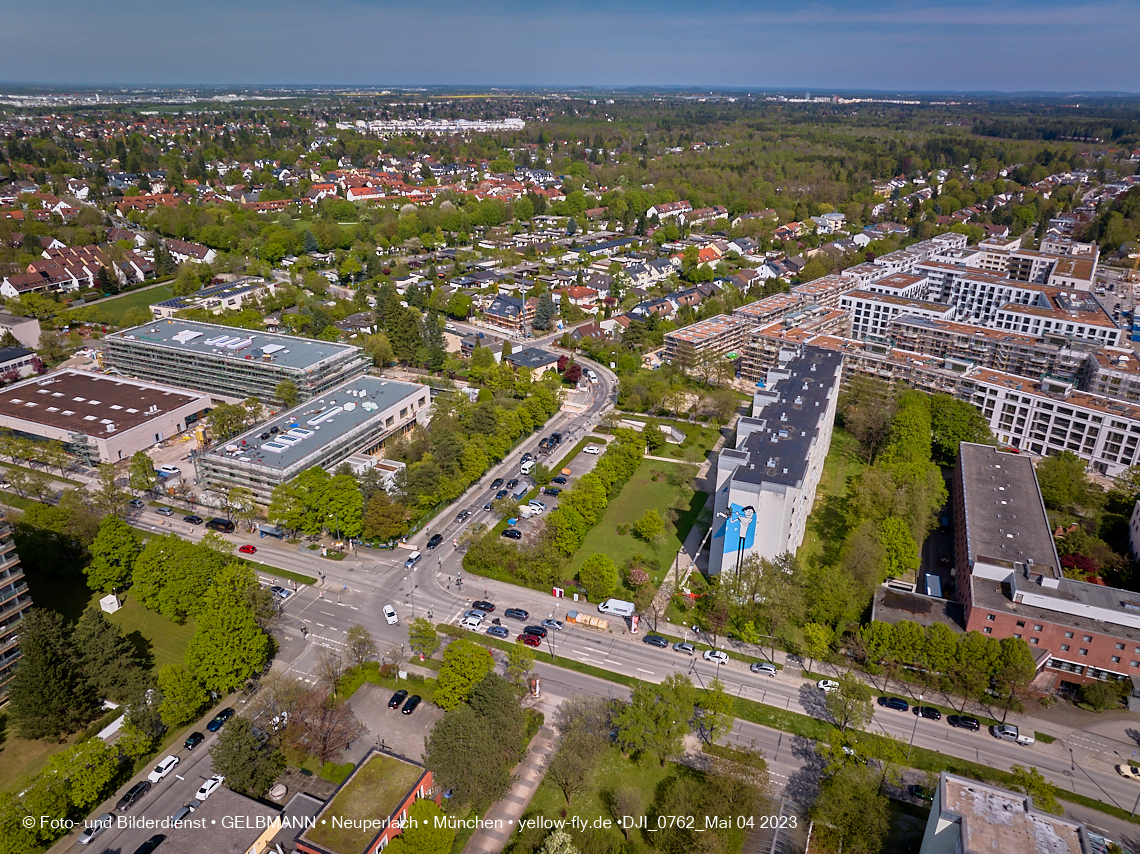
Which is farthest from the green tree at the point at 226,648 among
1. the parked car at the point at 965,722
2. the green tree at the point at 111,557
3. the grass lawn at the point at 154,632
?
the parked car at the point at 965,722

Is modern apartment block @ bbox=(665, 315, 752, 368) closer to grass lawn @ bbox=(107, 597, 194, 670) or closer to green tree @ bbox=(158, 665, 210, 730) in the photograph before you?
grass lawn @ bbox=(107, 597, 194, 670)

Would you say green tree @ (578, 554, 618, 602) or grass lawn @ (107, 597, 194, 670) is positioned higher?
green tree @ (578, 554, 618, 602)

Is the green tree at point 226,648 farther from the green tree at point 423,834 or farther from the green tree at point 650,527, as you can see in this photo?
the green tree at point 650,527

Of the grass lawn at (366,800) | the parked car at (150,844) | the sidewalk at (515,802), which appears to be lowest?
the sidewalk at (515,802)

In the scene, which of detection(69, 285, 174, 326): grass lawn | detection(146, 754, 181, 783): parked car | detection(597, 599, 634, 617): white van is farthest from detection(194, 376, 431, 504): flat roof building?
detection(69, 285, 174, 326): grass lawn

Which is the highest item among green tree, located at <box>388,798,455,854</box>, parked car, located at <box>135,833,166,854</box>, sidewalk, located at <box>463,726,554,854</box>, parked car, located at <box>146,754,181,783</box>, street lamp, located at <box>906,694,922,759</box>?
green tree, located at <box>388,798,455,854</box>

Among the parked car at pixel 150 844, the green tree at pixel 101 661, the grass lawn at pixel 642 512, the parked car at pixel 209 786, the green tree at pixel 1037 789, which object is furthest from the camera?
the grass lawn at pixel 642 512

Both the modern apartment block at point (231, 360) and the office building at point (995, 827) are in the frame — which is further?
the modern apartment block at point (231, 360)

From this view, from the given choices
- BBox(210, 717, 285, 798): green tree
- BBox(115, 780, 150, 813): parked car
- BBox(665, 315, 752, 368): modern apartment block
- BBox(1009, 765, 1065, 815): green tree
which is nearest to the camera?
BBox(1009, 765, 1065, 815): green tree
